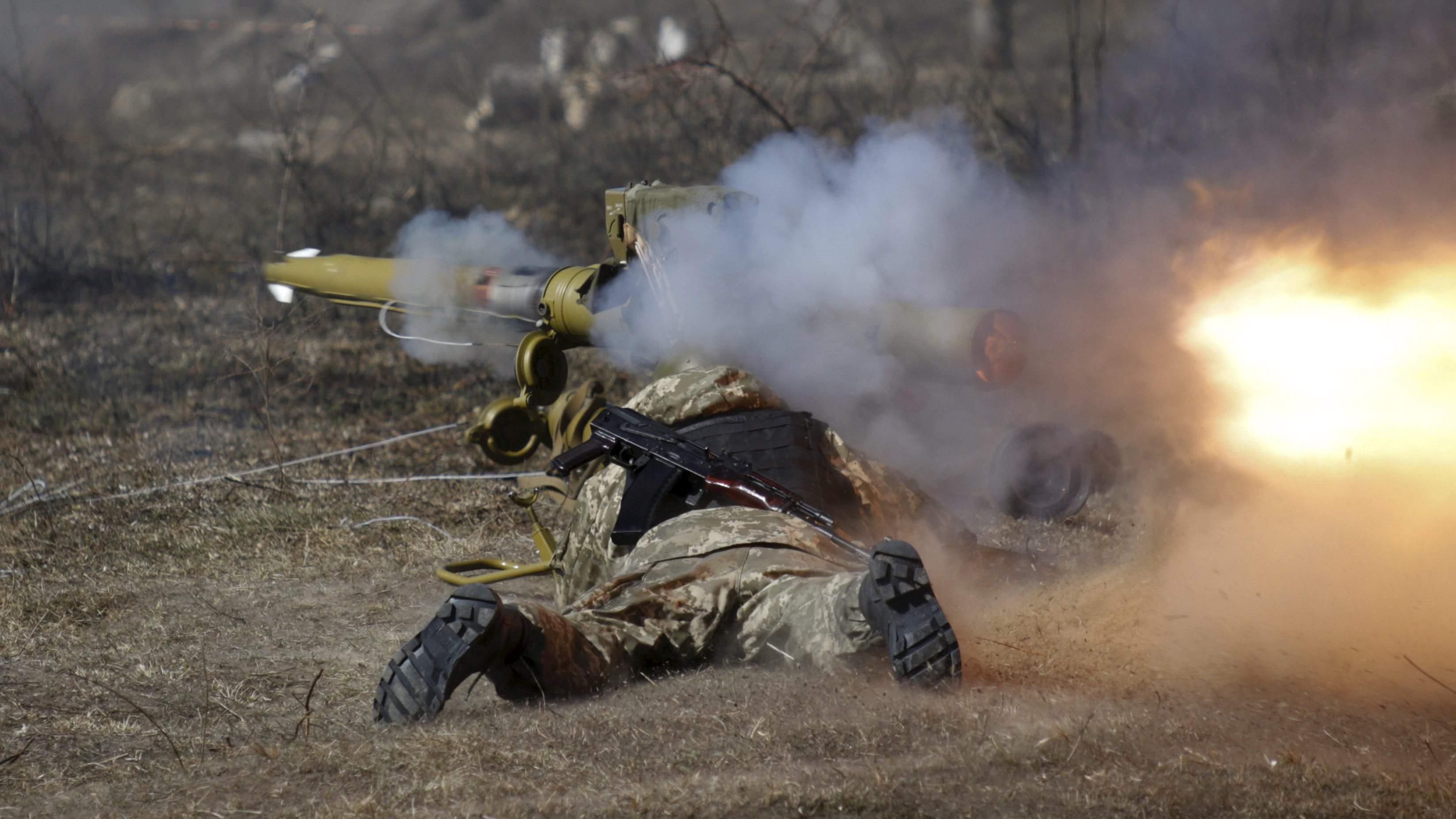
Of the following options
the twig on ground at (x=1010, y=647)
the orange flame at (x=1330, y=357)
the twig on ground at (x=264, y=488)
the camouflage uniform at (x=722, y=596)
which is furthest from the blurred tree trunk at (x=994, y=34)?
the twig on ground at (x=1010, y=647)

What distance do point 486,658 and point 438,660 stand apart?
122mm

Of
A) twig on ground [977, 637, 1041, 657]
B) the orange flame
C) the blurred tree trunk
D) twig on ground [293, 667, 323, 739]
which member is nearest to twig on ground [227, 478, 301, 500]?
twig on ground [293, 667, 323, 739]

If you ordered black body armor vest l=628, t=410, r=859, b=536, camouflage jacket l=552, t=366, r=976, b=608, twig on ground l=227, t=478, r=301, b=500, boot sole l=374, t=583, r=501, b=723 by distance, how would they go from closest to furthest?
boot sole l=374, t=583, r=501, b=723
black body armor vest l=628, t=410, r=859, b=536
camouflage jacket l=552, t=366, r=976, b=608
twig on ground l=227, t=478, r=301, b=500

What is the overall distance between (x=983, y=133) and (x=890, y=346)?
20.8 feet

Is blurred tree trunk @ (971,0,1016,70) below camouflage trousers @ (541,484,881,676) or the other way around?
the other way around

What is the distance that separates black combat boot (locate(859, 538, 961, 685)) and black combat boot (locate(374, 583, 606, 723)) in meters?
0.84

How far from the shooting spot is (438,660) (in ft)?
11.3

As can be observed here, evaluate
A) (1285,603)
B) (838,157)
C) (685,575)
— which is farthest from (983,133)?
(685,575)

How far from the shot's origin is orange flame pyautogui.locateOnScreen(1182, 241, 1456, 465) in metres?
5.20

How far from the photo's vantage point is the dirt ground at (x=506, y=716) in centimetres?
307

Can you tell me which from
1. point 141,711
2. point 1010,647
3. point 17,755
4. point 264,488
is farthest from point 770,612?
point 264,488

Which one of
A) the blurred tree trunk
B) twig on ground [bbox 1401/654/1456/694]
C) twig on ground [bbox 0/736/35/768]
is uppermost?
the blurred tree trunk

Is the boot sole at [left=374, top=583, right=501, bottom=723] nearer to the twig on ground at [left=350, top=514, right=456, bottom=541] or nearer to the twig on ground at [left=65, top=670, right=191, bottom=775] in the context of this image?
the twig on ground at [left=65, top=670, right=191, bottom=775]

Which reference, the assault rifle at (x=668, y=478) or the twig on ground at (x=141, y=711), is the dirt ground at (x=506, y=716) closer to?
the twig on ground at (x=141, y=711)
